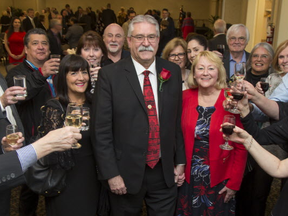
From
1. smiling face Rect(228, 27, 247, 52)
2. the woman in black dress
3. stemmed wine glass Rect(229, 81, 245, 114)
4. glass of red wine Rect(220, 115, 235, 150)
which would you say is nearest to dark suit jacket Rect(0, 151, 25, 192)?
the woman in black dress

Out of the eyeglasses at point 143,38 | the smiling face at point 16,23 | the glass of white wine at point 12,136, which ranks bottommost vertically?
the glass of white wine at point 12,136

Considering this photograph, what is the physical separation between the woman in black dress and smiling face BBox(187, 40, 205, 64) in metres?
1.40

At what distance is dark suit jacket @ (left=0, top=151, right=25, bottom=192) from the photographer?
4.88 ft

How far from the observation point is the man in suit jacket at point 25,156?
1497mm

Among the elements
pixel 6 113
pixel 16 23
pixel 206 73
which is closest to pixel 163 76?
pixel 206 73

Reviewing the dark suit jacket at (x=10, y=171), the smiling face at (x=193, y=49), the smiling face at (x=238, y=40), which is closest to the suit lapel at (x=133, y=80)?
the dark suit jacket at (x=10, y=171)

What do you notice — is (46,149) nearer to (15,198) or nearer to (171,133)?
(171,133)

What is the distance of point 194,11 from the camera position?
22359mm

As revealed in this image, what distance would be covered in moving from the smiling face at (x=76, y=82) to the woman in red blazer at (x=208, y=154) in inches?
34.9

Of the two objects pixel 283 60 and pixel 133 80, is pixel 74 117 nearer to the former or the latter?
pixel 133 80

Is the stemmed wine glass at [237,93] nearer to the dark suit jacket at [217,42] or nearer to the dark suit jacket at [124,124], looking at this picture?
the dark suit jacket at [124,124]

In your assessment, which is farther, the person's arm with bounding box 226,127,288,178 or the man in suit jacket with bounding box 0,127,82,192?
the person's arm with bounding box 226,127,288,178

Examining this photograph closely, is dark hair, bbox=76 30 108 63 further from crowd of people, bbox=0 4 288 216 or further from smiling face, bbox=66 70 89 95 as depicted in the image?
smiling face, bbox=66 70 89 95

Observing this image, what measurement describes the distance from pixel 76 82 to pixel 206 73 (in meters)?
1.09
